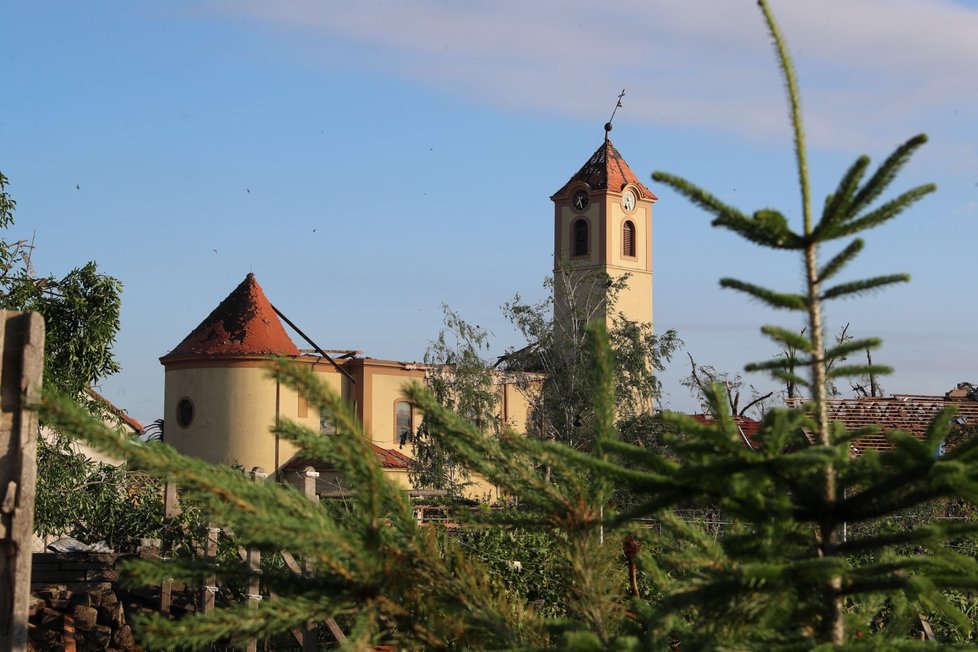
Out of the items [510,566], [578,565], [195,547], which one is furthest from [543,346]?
[578,565]

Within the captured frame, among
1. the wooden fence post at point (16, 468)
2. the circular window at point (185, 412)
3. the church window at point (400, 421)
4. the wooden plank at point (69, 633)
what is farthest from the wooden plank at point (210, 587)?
the church window at point (400, 421)

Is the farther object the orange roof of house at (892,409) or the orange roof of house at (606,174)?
the orange roof of house at (606,174)

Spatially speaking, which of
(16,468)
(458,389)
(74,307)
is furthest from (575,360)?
(16,468)

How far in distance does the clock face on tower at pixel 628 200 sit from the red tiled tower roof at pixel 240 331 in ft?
57.5

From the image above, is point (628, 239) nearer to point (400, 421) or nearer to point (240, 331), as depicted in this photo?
point (400, 421)

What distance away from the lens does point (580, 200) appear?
53312 millimetres

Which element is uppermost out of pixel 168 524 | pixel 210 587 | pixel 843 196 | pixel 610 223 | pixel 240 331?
pixel 610 223

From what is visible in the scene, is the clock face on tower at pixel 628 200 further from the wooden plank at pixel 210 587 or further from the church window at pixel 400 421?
the wooden plank at pixel 210 587

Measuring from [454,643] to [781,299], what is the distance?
1037 mm

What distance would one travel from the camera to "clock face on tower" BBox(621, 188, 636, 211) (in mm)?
53094

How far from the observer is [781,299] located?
2.54m

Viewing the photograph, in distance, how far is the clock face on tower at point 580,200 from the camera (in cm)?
5309

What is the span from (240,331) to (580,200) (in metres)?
18.1

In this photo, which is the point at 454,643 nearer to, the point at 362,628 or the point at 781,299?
the point at 362,628
